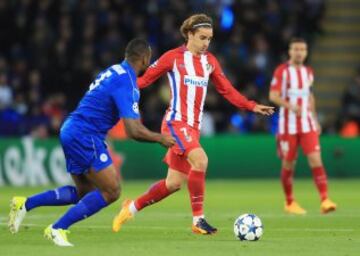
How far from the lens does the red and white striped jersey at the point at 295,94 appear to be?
15.5m

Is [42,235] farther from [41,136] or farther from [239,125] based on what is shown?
[239,125]

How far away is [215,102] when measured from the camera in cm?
2480

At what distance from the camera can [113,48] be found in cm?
2486

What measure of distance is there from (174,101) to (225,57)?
1331cm

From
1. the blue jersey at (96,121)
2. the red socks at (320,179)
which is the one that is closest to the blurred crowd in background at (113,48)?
the red socks at (320,179)

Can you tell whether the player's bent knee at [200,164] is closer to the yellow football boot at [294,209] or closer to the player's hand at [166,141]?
the player's hand at [166,141]

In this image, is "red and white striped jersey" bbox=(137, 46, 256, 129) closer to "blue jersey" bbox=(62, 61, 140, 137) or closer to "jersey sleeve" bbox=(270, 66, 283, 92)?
"blue jersey" bbox=(62, 61, 140, 137)

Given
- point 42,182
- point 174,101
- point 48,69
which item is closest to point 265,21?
point 48,69

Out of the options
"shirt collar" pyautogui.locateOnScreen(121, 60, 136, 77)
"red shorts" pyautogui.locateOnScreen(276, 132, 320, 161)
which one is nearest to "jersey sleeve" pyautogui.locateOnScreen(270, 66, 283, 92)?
"red shorts" pyautogui.locateOnScreen(276, 132, 320, 161)

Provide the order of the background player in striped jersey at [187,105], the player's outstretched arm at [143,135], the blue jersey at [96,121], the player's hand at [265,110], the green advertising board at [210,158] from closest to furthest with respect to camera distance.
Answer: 1. the player's outstretched arm at [143,135]
2. the blue jersey at [96,121]
3. the player's hand at [265,110]
4. the background player in striped jersey at [187,105]
5. the green advertising board at [210,158]

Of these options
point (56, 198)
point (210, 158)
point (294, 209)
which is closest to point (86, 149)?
point (56, 198)

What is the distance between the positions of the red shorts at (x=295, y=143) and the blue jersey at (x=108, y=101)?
213 inches

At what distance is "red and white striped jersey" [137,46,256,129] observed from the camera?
1203 cm

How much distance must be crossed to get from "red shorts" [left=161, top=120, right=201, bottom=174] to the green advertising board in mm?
10549
